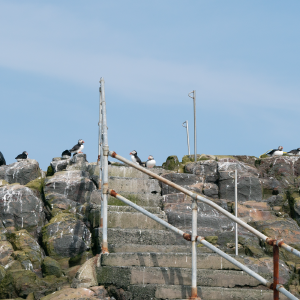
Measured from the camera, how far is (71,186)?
393 inches

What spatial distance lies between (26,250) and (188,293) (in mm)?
3746

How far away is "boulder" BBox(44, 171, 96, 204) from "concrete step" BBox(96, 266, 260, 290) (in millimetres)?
4080

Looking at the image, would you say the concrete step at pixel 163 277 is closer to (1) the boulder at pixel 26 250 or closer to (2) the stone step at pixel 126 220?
(2) the stone step at pixel 126 220

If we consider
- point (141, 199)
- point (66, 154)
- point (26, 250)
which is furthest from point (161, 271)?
point (66, 154)

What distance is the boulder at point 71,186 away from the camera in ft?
32.1

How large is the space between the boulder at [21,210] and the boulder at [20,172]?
7.85 feet

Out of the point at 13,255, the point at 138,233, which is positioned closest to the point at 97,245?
the point at 138,233

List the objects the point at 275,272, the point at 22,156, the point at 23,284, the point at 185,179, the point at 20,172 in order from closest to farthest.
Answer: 1. the point at 275,272
2. the point at 23,284
3. the point at 185,179
4. the point at 20,172
5. the point at 22,156

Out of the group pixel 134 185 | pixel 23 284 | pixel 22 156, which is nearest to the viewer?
pixel 23 284

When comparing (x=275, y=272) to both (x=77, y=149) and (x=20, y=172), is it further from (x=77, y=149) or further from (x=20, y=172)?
(x=77, y=149)

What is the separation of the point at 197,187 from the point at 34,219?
355cm

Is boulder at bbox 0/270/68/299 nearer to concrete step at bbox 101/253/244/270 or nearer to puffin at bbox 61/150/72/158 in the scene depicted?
concrete step at bbox 101/253/244/270

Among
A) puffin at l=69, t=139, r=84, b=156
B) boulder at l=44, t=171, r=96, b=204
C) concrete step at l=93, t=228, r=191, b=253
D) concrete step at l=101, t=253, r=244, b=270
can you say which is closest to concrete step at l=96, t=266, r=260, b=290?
concrete step at l=101, t=253, r=244, b=270

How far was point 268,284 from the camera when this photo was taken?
188 inches
